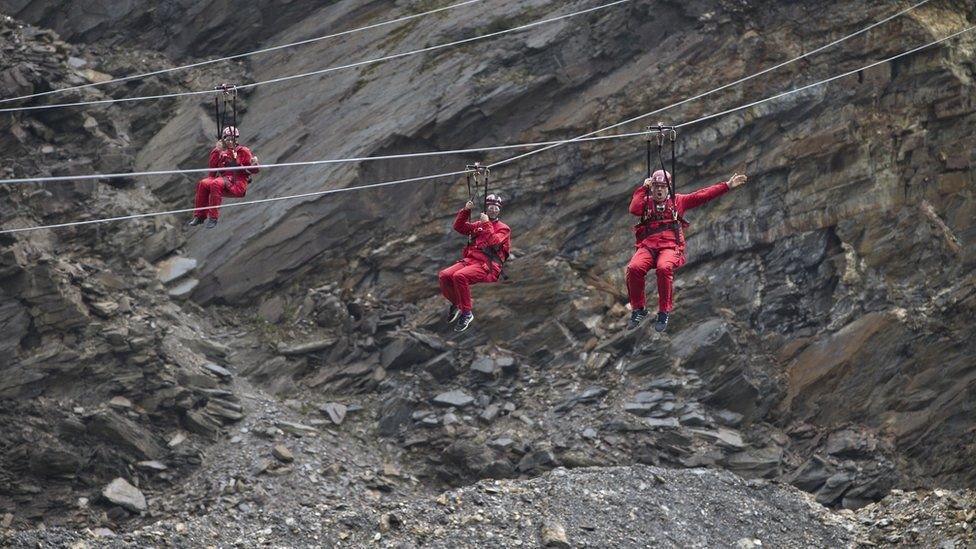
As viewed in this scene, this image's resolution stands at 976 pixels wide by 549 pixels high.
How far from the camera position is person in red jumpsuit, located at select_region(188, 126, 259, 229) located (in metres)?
A: 24.3

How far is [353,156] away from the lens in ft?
105

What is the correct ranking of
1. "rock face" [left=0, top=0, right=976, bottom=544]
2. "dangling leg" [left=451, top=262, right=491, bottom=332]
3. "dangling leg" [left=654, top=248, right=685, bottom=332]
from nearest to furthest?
"dangling leg" [left=654, top=248, right=685, bottom=332] → "dangling leg" [left=451, top=262, right=491, bottom=332] → "rock face" [left=0, top=0, right=976, bottom=544]

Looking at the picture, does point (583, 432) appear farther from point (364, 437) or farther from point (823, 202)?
point (823, 202)

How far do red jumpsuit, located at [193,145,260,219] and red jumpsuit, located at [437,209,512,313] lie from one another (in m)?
4.39

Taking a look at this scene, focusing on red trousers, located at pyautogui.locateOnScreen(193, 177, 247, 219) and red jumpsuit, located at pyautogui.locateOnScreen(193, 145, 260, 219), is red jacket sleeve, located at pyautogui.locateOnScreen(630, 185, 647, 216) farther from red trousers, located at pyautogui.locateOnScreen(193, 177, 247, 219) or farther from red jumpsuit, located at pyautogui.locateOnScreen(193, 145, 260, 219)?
red trousers, located at pyautogui.locateOnScreen(193, 177, 247, 219)

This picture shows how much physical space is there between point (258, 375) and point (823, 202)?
13442 mm

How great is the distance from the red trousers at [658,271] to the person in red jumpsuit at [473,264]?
7.36ft

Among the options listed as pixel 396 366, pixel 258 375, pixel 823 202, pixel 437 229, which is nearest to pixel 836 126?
pixel 823 202

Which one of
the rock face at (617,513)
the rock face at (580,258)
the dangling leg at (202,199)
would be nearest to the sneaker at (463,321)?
the rock face at (617,513)

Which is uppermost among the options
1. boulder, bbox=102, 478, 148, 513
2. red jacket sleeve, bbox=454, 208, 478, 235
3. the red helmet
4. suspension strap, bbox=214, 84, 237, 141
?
suspension strap, bbox=214, 84, 237, 141

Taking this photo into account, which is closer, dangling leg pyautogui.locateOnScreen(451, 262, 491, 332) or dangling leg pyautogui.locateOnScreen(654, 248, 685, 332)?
dangling leg pyautogui.locateOnScreen(654, 248, 685, 332)

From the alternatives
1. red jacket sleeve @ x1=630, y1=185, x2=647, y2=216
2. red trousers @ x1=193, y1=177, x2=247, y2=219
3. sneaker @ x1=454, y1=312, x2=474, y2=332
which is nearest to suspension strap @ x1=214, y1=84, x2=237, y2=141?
red trousers @ x1=193, y1=177, x2=247, y2=219

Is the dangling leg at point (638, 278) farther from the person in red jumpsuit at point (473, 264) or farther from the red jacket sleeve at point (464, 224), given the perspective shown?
the red jacket sleeve at point (464, 224)

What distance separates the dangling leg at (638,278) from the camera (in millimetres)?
21438
